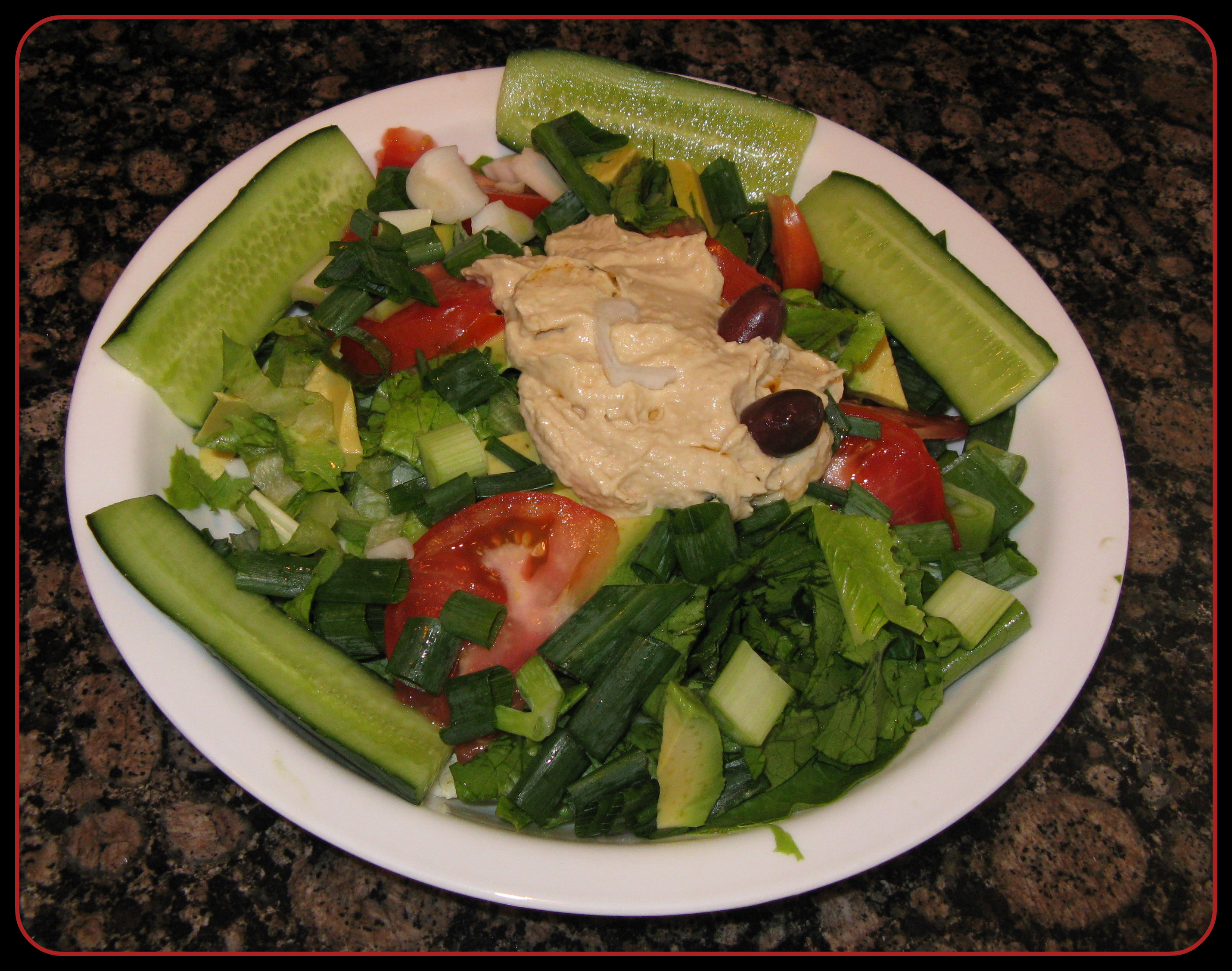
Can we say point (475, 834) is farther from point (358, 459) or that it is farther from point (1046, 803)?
point (1046, 803)

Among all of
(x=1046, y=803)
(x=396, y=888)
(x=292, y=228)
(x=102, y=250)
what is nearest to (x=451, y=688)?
(x=396, y=888)

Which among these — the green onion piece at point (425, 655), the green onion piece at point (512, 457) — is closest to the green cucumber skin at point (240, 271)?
the green onion piece at point (512, 457)

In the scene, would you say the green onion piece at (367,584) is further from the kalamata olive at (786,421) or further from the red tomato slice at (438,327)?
the kalamata olive at (786,421)

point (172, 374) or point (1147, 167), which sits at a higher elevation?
point (172, 374)

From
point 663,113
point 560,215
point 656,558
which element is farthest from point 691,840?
point 663,113

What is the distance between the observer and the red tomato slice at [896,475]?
2236 mm

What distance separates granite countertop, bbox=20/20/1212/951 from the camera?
79.6 inches

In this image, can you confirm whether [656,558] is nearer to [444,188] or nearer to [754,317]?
[754,317]

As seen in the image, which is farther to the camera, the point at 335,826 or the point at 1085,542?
the point at 1085,542

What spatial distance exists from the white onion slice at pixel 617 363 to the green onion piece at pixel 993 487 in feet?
2.94

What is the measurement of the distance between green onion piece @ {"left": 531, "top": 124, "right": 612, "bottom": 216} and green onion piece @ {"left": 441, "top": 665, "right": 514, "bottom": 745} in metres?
1.42

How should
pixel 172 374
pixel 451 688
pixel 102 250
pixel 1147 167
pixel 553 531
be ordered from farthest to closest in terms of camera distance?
1. pixel 1147 167
2. pixel 102 250
3. pixel 172 374
4. pixel 553 531
5. pixel 451 688

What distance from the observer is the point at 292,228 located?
2.43 metres

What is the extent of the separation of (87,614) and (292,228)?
3.97ft
